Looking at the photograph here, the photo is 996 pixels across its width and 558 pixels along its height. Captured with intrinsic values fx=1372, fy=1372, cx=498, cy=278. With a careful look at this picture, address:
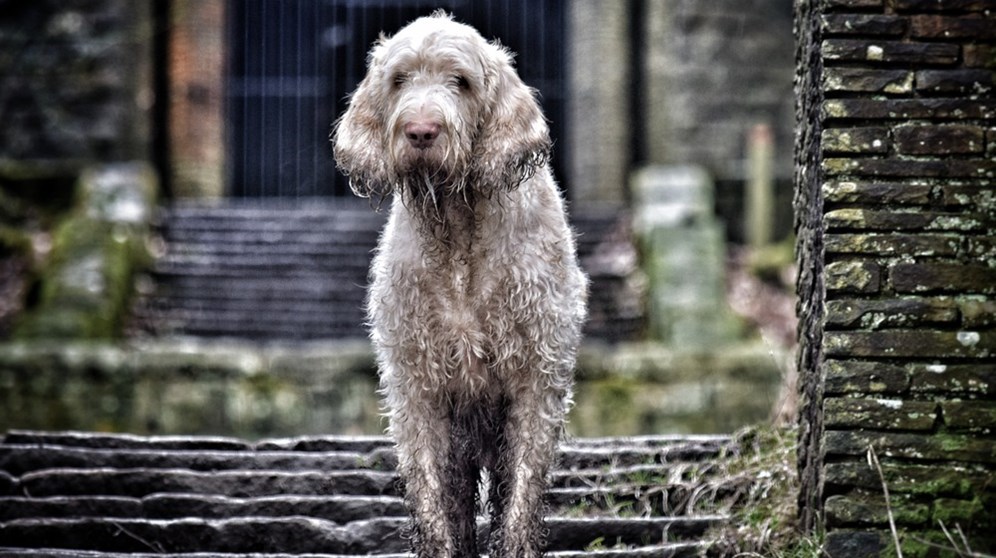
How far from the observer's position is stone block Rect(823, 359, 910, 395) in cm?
463

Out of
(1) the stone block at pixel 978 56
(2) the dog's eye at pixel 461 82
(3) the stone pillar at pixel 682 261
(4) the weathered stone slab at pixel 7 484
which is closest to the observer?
(2) the dog's eye at pixel 461 82

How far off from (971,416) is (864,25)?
138cm

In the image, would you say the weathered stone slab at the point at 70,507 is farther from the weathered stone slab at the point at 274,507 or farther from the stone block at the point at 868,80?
the stone block at the point at 868,80

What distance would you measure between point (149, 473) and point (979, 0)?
397 centimetres

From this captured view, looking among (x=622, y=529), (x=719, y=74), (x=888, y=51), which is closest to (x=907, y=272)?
(x=888, y=51)

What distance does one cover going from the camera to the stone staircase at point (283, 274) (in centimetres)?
Answer: 1187

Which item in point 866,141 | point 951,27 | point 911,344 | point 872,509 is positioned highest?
point 951,27

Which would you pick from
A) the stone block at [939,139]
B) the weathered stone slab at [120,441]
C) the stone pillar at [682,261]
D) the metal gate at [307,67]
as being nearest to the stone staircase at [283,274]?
the stone pillar at [682,261]

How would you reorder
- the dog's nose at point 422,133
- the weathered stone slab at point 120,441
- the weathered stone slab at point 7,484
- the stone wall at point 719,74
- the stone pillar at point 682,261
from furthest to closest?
the stone wall at point 719,74 < the stone pillar at point 682,261 < the weathered stone slab at point 120,441 < the weathered stone slab at point 7,484 < the dog's nose at point 422,133

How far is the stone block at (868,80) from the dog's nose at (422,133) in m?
1.45

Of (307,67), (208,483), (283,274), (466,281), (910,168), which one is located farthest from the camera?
(307,67)

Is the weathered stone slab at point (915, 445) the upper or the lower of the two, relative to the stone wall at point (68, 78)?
lower

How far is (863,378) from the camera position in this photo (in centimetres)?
465

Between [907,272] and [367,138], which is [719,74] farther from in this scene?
[367,138]
